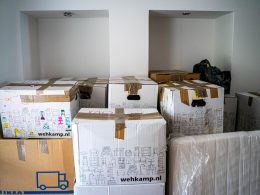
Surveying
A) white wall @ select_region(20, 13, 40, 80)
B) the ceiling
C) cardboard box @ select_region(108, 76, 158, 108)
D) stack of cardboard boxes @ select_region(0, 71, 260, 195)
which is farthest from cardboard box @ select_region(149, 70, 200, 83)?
white wall @ select_region(20, 13, 40, 80)

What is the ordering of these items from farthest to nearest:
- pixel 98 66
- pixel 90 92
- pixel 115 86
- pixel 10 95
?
pixel 98 66 < pixel 90 92 < pixel 115 86 < pixel 10 95

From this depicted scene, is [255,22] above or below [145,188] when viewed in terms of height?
above

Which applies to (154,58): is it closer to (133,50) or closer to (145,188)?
(133,50)

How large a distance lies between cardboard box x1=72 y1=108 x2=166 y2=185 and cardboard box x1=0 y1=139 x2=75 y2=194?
28 centimetres

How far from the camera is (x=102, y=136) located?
123cm

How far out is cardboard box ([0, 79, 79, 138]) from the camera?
4.76ft

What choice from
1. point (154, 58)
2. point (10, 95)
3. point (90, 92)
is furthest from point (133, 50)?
point (10, 95)

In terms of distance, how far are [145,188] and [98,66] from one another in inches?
67.8

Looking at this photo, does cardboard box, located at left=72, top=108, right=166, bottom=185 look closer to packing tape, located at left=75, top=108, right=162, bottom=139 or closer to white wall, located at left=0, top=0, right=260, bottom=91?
packing tape, located at left=75, top=108, right=162, bottom=139

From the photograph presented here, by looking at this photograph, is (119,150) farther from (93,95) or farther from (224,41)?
(224,41)

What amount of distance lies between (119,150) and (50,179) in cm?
60

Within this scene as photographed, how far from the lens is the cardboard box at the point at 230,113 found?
2.12 metres

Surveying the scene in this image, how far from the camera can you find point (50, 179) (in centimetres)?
151

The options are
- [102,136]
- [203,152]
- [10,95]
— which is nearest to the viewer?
[102,136]
